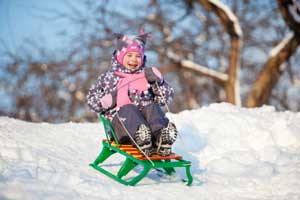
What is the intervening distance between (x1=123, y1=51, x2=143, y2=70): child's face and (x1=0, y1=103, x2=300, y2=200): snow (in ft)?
3.32

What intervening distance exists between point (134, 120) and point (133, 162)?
1.38 feet

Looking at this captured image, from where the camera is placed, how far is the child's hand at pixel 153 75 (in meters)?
4.65

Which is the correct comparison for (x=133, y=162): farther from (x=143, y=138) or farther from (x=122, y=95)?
(x=122, y=95)

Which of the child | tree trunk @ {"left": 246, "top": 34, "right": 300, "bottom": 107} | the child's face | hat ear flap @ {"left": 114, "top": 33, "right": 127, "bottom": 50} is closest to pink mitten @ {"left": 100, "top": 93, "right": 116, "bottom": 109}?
the child

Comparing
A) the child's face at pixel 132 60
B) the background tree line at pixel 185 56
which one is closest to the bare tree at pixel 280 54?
the background tree line at pixel 185 56

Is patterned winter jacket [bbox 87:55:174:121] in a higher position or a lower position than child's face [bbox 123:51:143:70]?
lower

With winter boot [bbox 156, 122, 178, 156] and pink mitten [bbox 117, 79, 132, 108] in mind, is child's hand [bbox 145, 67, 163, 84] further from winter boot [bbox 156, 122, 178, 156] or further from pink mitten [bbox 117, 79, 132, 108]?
winter boot [bbox 156, 122, 178, 156]

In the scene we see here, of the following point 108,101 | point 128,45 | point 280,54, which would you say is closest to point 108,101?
point 108,101

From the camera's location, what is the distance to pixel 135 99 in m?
4.70

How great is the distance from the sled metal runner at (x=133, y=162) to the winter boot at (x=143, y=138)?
0.07 m

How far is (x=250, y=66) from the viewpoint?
60.0 feet

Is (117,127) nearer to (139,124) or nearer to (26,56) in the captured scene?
(139,124)

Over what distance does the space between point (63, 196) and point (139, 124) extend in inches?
42.0

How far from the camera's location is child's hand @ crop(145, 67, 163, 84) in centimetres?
465
